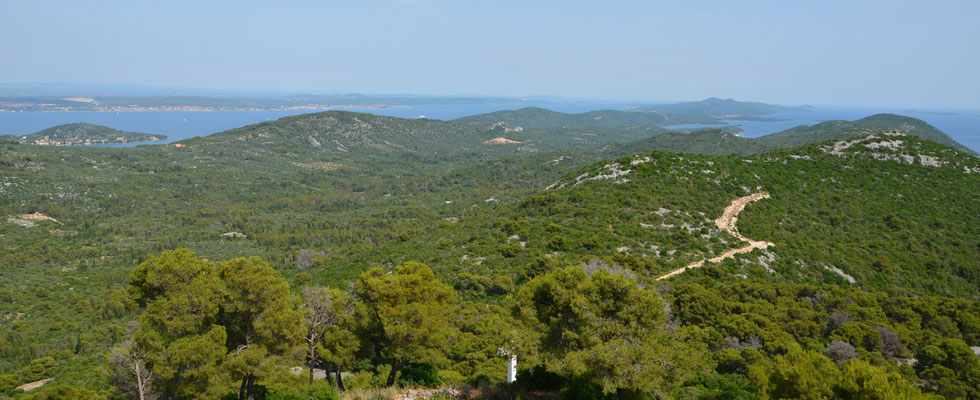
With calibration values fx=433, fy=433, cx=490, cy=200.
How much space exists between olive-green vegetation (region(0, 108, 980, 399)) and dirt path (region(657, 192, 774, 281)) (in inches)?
28.3

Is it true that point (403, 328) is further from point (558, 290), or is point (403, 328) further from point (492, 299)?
point (492, 299)

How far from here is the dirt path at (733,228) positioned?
32062mm

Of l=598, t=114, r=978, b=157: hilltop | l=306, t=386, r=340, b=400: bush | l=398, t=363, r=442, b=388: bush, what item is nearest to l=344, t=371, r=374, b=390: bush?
l=398, t=363, r=442, b=388: bush

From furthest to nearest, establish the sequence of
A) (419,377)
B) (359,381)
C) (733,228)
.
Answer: (733,228) < (359,381) < (419,377)

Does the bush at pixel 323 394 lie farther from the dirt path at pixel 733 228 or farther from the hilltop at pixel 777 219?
the dirt path at pixel 733 228

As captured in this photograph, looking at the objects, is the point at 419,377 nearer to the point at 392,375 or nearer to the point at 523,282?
the point at 392,375

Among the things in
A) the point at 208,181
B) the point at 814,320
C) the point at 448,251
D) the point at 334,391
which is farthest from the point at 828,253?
the point at 208,181

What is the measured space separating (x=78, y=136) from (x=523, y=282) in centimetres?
21789

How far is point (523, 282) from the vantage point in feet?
101

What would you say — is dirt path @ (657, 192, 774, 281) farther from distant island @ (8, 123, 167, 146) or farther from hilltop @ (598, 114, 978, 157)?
distant island @ (8, 123, 167, 146)

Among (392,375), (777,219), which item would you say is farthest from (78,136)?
(777,219)

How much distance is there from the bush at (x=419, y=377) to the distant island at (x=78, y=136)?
666 ft

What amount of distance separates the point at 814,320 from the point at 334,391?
945 inches

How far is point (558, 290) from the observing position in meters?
12.5
